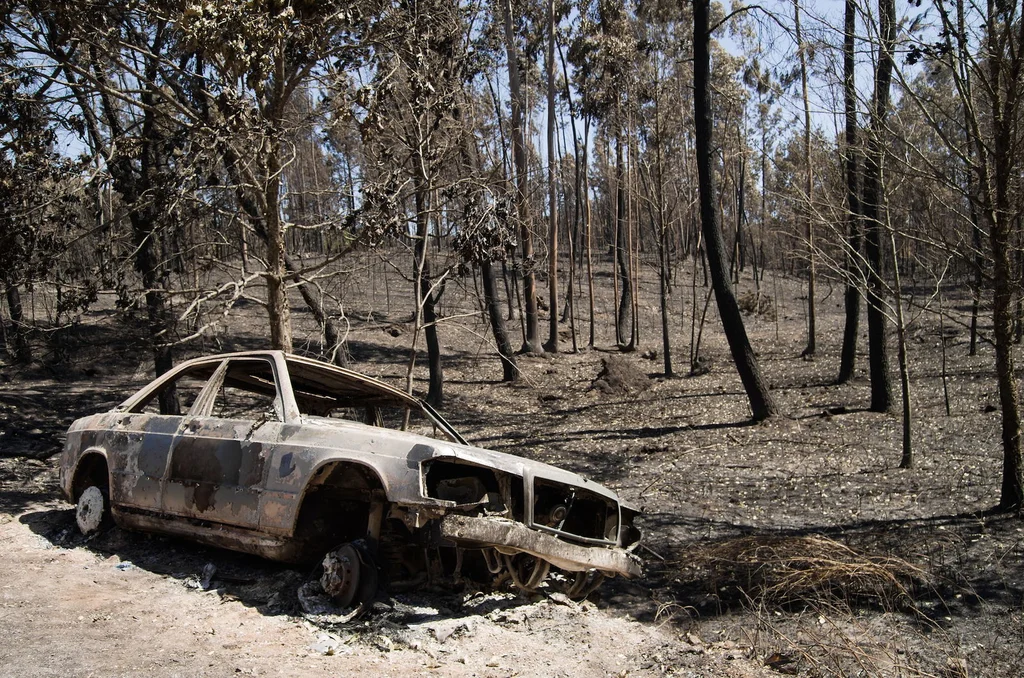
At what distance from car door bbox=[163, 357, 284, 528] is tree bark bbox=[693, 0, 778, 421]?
10382 mm

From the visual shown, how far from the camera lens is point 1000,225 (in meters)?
8.00

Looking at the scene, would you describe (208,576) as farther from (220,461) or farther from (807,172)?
(807,172)

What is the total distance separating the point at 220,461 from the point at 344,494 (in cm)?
91

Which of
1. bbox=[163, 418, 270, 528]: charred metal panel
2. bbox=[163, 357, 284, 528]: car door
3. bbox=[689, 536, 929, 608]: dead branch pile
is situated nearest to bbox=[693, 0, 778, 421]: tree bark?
bbox=[689, 536, 929, 608]: dead branch pile

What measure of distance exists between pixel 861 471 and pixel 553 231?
15084 millimetres

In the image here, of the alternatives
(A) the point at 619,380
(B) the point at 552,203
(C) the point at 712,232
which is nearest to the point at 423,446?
(C) the point at 712,232

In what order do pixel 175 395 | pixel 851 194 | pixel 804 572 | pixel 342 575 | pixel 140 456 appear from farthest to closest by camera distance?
pixel 851 194 < pixel 175 395 < pixel 804 572 < pixel 140 456 < pixel 342 575

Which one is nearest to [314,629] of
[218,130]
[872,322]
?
[218,130]

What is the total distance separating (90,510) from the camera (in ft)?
21.6

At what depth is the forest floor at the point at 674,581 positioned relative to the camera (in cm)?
486

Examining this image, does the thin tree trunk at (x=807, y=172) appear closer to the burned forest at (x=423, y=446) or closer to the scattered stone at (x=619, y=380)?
the burned forest at (x=423, y=446)

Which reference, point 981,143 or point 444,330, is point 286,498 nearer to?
point 981,143

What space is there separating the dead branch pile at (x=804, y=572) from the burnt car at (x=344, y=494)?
1.31 metres

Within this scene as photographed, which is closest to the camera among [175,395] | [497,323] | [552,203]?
[175,395]
